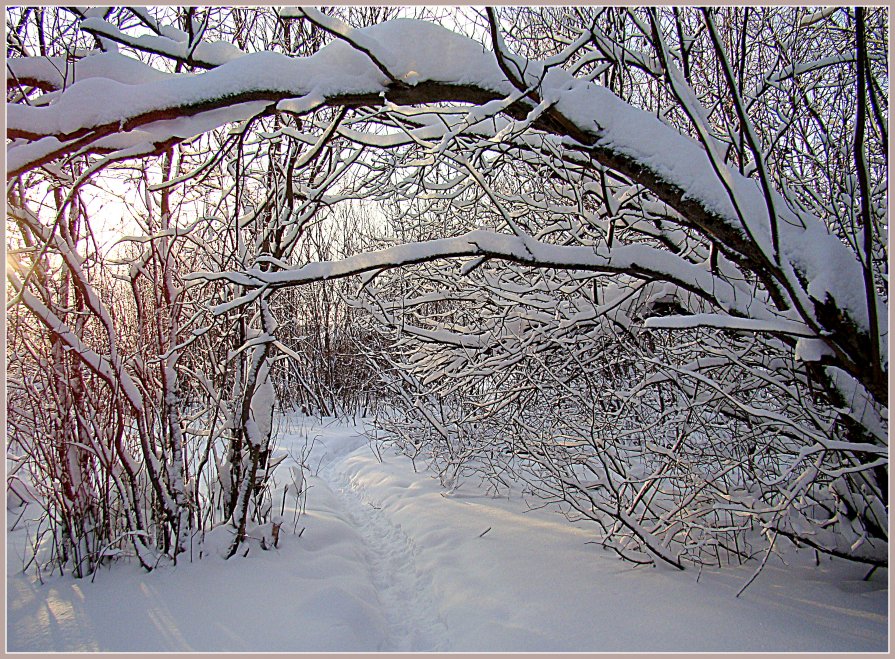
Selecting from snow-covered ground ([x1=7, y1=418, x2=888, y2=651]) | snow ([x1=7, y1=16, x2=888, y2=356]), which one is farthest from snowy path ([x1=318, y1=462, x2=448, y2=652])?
snow ([x1=7, y1=16, x2=888, y2=356])

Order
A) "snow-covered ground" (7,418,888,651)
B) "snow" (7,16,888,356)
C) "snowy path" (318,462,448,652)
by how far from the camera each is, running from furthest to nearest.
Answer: "snowy path" (318,462,448,652), "snow-covered ground" (7,418,888,651), "snow" (7,16,888,356)

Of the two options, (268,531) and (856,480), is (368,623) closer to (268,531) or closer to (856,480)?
(268,531)

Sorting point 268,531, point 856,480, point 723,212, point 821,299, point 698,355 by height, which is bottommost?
point 268,531

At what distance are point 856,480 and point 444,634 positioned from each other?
8.74ft

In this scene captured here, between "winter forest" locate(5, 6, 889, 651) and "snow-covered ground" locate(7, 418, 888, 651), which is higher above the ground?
"winter forest" locate(5, 6, 889, 651)

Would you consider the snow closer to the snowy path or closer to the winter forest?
the winter forest

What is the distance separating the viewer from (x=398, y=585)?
156 inches

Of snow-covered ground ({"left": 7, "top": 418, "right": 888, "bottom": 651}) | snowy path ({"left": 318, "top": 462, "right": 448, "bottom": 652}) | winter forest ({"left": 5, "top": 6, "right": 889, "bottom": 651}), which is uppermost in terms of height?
winter forest ({"left": 5, "top": 6, "right": 889, "bottom": 651})

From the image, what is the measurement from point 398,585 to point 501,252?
2.70 meters

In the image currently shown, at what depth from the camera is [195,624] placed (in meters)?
3.00

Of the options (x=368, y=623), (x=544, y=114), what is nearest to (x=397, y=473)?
(x=368, y=623)

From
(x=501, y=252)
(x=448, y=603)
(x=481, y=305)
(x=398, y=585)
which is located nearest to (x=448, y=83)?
(x=501, y=252)

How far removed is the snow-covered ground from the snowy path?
0.01 m

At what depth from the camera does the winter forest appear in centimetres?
237
